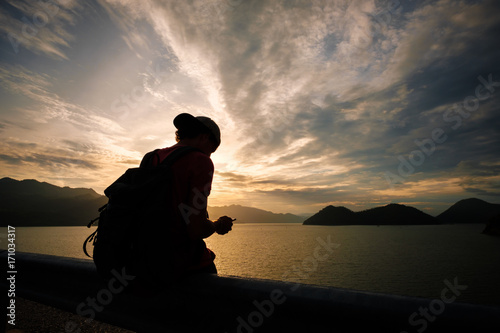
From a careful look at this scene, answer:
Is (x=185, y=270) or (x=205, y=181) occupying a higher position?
(x=205, y=181)

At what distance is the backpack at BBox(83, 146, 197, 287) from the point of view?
1753mm

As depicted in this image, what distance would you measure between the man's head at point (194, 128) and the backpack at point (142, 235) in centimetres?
59

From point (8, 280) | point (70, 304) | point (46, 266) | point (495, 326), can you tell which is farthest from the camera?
point (8, 280)

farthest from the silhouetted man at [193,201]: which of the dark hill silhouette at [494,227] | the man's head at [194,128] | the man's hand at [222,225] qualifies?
the dark hill silhouette at [494,227]

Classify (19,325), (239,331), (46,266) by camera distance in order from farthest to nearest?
(19,325), (46,266), (239,331)

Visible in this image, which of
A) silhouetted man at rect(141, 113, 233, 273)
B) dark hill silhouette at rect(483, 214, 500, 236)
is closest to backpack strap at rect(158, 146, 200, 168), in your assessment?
silhouetted man at rect(141, 113, 233, 273)

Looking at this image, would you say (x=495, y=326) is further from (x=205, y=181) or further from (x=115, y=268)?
(x=115, y=268)

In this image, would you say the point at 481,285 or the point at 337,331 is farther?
the point at 481,285

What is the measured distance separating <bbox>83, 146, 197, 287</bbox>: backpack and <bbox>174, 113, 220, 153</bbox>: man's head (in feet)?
1.92

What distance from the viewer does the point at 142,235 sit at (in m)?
1.78

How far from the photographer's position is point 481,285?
27.5 metres

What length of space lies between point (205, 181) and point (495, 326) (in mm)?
1773

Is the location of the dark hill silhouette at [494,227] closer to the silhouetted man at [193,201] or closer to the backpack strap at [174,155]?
the silhouetted man at [193,201]

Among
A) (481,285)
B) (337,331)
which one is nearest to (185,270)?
(337,331)
